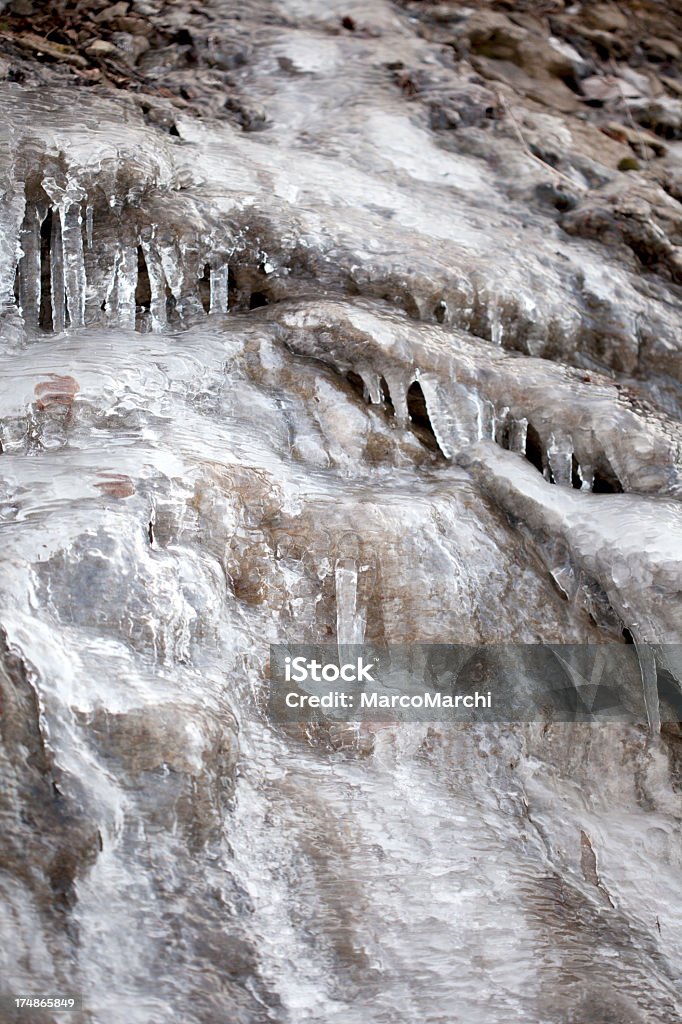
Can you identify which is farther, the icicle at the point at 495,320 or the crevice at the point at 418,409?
the icicle at the point at 495,320

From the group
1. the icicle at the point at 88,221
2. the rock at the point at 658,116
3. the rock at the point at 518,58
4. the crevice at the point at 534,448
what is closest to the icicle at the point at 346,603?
the crevice at the point at 534,448

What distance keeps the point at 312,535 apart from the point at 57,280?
63.5 inches

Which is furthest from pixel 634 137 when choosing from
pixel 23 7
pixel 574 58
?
pixel 23 7

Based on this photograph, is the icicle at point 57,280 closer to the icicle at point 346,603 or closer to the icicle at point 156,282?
the icicle at point 156,282

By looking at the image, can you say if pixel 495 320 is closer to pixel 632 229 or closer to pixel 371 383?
pixel 371 383

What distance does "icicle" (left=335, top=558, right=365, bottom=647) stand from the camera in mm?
3086

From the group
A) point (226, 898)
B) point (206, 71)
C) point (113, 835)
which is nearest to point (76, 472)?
point (113, 835)

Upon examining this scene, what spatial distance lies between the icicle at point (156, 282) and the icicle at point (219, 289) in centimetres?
19

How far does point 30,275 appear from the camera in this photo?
3.88 meters

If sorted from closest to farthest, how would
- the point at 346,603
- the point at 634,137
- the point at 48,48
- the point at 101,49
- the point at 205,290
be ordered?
the point at 346,603
the point at 205,290
the point at 48,48
the point at 101,49
the point at 634,137

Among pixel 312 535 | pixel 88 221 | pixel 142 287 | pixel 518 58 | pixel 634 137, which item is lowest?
pixel 312 535

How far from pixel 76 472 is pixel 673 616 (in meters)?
1.85

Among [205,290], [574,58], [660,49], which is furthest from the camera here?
[660,49]

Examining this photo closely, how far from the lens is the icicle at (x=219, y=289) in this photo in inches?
160
